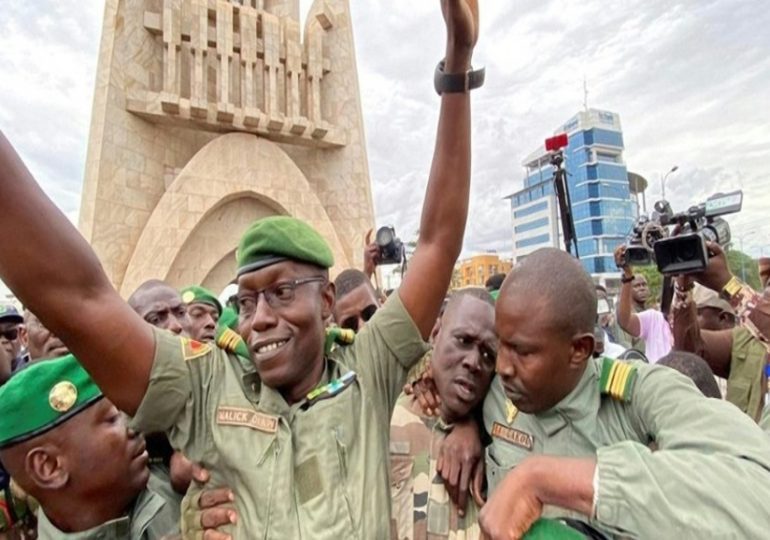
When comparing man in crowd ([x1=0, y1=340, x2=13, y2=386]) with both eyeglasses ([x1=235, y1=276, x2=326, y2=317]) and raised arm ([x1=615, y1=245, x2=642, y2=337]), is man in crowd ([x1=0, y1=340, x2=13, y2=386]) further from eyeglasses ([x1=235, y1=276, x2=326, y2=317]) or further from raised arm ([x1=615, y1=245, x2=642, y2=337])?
raised arm ([x1=615, y1=245, x2=642, y2=337])

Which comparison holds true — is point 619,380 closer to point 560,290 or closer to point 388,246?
point 560,290

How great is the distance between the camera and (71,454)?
4.70ft

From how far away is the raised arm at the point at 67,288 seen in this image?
3.31ft

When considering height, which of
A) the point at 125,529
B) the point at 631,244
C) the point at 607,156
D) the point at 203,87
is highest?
the point at 607,156

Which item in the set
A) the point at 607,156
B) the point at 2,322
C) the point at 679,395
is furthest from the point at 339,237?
the point at 607,156

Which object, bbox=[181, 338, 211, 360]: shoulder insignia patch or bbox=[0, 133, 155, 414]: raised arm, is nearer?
bbox=[0, 133, 155, 414]: raised arm

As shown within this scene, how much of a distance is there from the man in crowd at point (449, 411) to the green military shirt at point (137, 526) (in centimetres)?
75

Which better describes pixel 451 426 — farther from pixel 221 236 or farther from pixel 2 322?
pixel 221 236

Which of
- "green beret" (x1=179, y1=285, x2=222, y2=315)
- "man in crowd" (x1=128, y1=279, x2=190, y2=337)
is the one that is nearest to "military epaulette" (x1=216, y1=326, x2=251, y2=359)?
"man in crowd" (x1=128, y1=279, x2=190, y2=337)

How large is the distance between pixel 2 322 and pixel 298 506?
10.2 ft

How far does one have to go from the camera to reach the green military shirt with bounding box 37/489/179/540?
1431 millimetres

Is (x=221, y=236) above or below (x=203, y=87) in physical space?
below

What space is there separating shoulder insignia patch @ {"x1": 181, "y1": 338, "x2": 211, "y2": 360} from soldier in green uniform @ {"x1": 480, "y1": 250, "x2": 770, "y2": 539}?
0.81 m

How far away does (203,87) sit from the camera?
36.3 ft
